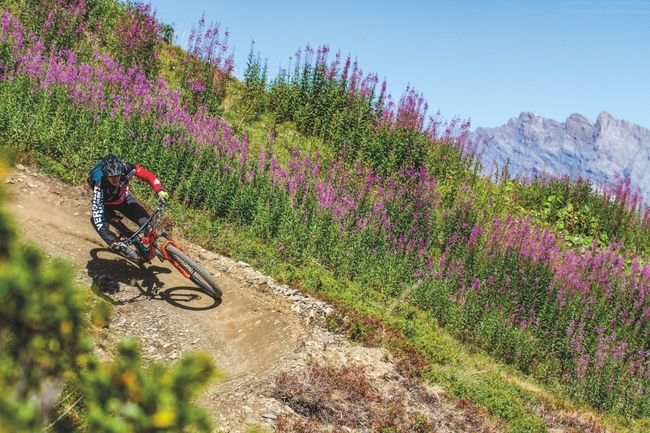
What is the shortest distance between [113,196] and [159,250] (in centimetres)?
135

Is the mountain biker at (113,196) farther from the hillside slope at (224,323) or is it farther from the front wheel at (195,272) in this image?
the hillside slope at (224,323)

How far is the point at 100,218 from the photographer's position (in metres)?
9.90

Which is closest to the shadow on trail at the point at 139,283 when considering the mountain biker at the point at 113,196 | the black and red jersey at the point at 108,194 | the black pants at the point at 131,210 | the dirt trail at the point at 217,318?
the dirt trail at the point at 217,318

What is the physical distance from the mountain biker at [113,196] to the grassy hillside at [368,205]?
8.80 feet

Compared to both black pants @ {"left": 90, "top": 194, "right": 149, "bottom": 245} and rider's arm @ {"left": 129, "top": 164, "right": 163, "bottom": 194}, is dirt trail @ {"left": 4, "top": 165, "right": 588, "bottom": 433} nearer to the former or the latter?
black pants @ {"left": 90, "top": 194, "right": 149, "bottom": 245}

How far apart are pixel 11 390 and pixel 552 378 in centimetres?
1314

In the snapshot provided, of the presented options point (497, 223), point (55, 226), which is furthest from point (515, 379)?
point (55, 226)

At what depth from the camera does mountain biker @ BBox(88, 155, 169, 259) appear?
9.78 m

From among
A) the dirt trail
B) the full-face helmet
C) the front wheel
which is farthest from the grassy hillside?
the full-face helmet

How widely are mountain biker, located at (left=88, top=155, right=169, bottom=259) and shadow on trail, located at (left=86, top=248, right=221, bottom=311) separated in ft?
3.43

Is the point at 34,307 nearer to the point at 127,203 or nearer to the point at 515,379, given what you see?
the point at 127,203

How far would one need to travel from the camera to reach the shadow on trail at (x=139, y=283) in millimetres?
10828

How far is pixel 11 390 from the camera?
1.64 meters

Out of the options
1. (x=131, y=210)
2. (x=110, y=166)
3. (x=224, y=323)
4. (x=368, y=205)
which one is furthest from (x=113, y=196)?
(x=368, y=205)
